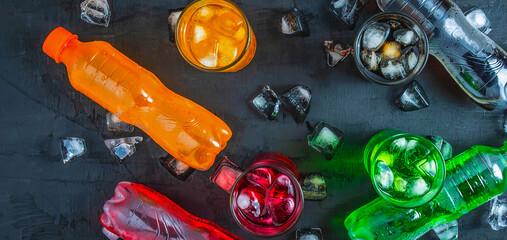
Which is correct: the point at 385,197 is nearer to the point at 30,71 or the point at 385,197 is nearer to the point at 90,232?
the point at 90,232

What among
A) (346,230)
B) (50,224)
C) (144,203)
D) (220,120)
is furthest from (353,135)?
(50,224)

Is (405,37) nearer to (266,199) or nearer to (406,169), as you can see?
(406,169)

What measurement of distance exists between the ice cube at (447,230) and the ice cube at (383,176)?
0.78 ft

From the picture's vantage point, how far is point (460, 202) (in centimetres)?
106

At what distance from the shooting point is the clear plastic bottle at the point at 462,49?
1.06 metres

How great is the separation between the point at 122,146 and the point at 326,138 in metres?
0.58

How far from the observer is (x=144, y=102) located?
3.65 ft

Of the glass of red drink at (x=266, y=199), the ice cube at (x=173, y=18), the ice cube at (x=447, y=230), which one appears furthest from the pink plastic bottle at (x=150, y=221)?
the ice cube at (x=447, y=230)

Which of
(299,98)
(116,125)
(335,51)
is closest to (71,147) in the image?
(116,125)

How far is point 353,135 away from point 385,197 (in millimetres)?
210

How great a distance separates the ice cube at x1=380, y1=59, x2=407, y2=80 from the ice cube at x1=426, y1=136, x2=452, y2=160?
0.20m

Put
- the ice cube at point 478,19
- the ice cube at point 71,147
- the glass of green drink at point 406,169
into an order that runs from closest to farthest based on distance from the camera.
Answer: the glass of green drink at point 406,169 < the ice cube at point 478,19 < the ice cube at point 71,147

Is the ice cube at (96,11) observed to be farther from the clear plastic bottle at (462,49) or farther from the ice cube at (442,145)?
the ice cube at (442,145)

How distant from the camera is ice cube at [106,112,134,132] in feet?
3.83
